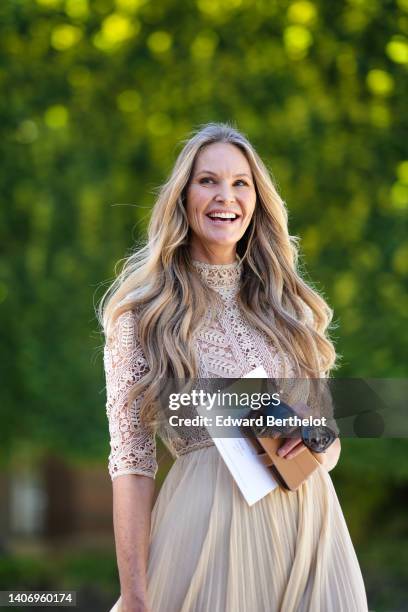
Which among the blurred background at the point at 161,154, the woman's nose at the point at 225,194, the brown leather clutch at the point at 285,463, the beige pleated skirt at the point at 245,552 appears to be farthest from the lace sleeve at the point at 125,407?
the blurred background at the point at 161,154

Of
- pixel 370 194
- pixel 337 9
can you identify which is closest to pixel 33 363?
pixel 370 194

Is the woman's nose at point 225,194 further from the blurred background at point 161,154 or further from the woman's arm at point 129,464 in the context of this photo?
the blurred background at point 161,154

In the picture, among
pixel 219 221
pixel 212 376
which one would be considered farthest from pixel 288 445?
pixel 219 221

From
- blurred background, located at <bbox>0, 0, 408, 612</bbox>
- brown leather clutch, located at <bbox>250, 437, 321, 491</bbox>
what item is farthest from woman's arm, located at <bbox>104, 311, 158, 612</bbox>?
blurred background, located at <bbox>0, 0, 408, 612</bbox>

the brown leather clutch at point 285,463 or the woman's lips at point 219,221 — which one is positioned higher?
the woman's lips at point 219,221

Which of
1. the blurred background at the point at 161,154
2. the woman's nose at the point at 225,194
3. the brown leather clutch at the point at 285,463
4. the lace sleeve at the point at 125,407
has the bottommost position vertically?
the brown leather clutch at the point at 285,463

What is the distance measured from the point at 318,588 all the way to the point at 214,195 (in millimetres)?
1163

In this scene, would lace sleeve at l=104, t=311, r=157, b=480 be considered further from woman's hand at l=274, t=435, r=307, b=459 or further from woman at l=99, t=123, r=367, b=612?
woman's hand at l=274, t=435, r=307, b=459

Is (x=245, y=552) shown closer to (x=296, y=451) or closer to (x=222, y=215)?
(x=296, y=451)

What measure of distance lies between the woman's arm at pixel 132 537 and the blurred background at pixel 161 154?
608cm

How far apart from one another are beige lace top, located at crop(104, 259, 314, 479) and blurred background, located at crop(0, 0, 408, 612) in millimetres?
5799

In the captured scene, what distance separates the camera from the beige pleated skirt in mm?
2920

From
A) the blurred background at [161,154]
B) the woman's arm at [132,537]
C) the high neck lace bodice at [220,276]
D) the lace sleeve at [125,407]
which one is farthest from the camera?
the blurred background at [161,154]

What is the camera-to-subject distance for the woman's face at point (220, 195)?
3215 mm
